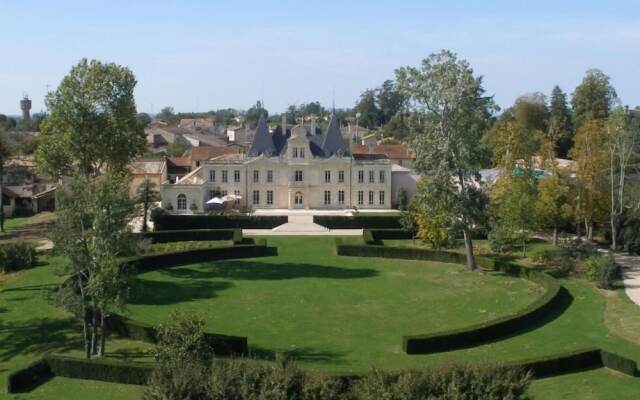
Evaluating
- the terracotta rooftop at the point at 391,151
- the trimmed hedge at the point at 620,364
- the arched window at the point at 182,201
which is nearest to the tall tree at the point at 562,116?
the terracotta rooftop at the point at 391,151

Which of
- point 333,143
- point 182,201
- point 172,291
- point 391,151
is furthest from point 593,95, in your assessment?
point 172,291

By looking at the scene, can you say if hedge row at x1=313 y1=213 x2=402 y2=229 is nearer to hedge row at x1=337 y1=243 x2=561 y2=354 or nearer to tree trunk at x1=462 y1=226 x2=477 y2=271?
hedge row at x1=337 y1=243 x2=561 y2=354

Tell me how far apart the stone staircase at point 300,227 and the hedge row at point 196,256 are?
909 cm

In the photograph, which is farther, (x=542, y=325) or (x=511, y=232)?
(x=511, y=232)

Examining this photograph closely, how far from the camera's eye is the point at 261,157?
66.0 meters

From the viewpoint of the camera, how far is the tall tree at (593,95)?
86.0m

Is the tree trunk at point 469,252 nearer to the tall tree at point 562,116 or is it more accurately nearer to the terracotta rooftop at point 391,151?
the terracotta rooftop at point 391,151

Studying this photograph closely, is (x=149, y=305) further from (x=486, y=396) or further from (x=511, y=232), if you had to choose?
(x=511, y=232)

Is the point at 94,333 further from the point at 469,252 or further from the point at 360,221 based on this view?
the point at 360,221

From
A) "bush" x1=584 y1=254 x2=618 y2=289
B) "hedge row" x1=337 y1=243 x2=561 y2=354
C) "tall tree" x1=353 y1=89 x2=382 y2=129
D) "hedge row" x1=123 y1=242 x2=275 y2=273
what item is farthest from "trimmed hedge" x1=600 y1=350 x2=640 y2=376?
"tall tree" x1=353 y1=89 x2=382 y2=129

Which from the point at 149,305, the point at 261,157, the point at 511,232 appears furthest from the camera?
the point at 261,157

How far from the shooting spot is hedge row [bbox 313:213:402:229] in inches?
2270

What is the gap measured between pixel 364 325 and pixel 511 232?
1824cm

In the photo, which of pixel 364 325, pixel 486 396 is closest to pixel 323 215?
pixel 364 325
